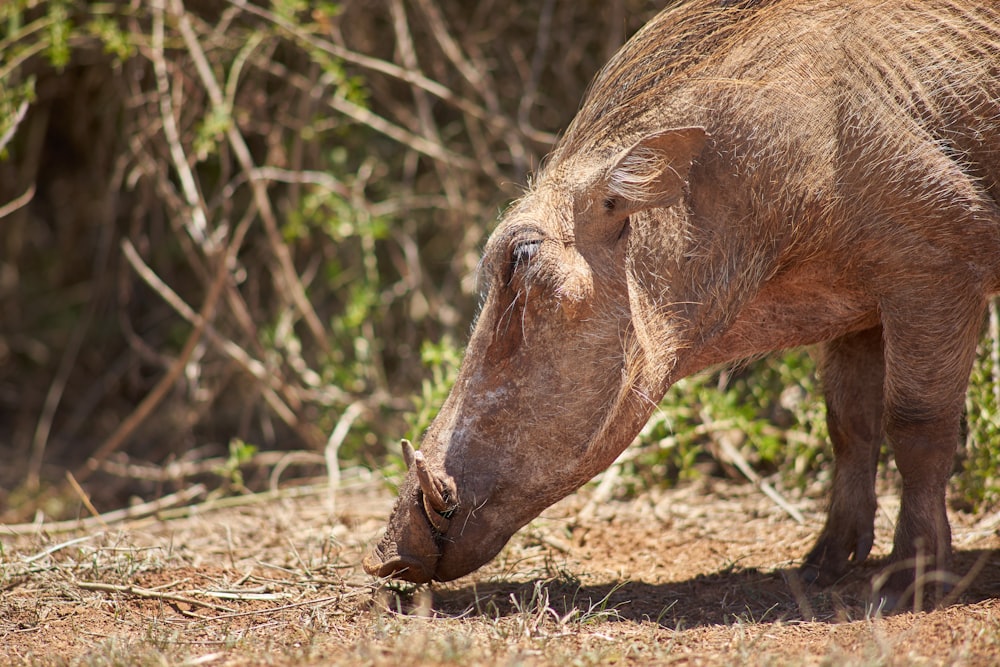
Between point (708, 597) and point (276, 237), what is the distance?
2.62m

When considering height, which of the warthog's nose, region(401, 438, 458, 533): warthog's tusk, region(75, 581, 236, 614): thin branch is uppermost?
region(401, 438, 458, 533): warthog's tusk

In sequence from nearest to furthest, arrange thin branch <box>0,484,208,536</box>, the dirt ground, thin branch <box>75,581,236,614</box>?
the dirt ground, thin branch <box>75,581,236,614</box>, thin branch <box>0,484,208,536</box>

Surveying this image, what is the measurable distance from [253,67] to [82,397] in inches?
90.9

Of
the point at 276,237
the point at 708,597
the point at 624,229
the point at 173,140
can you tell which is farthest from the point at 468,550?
the point at 173,140

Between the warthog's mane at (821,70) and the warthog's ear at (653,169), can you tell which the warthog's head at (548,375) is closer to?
the warthog's ear at (653,169)

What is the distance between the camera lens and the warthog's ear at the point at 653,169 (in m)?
2.50

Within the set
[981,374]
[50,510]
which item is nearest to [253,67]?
[50,510]

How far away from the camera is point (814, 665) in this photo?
6.82ft

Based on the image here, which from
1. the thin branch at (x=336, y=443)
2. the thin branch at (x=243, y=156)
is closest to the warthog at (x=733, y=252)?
the thin branch at (x=336, y=443)

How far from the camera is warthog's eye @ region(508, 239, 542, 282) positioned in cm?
258

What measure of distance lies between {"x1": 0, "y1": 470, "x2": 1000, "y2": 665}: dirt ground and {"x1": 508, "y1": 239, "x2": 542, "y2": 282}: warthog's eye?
0.83 meters

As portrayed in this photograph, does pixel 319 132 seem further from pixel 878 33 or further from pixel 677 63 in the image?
pixel 878 33

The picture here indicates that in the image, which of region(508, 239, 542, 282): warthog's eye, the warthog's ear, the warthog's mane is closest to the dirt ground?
region(508, 239, 542, 282): warthog's eye

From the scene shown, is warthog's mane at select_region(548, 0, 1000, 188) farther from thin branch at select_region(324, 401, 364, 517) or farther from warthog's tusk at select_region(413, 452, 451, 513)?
thin branch at select_region(324, 401, 364, 517)
